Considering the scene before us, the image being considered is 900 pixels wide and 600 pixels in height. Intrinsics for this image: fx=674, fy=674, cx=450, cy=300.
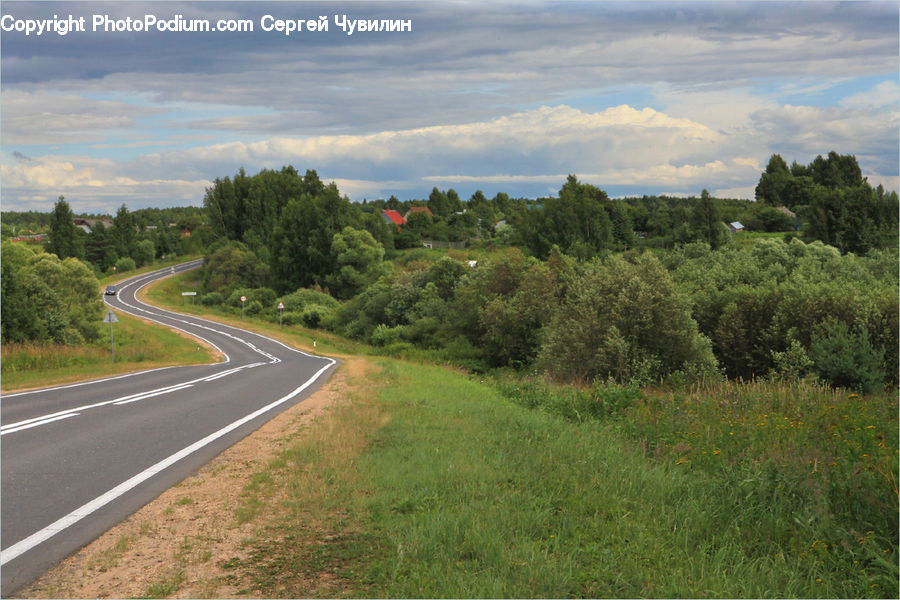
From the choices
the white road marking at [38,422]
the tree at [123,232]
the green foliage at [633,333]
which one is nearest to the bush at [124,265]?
the tree at [123,232]

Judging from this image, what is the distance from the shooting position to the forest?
25.3 meters

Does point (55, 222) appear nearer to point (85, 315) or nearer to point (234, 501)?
point (85, 315)

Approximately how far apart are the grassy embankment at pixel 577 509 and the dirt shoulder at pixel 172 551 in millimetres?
193

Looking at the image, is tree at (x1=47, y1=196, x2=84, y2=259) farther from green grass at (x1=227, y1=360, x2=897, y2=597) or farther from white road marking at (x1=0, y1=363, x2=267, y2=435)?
green grass at (x1=227, y1=360, x2=897, y2=597)

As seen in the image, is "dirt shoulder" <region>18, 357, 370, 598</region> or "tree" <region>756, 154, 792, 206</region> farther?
"tree" <region>756, 154, 792, 206</region>

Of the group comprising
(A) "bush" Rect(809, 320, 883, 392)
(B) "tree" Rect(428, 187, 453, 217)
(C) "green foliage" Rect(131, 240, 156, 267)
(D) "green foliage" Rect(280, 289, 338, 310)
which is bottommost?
(D) "green foliage" Rect(280, 289, 338, 310)

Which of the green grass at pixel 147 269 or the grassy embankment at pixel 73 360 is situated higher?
the green grass at pixel 147 269

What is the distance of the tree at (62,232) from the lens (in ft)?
330

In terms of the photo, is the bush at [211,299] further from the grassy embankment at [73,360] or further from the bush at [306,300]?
the grassy embankment at [73,360]

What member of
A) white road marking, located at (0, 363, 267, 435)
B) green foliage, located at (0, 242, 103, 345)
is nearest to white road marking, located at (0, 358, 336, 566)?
white road marking, located at (0, 363, 267, 435)

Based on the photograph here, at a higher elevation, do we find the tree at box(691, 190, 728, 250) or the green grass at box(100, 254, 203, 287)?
the tree at box(691, 190, 728, 250)

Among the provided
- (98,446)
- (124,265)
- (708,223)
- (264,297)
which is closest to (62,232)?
(124,265)

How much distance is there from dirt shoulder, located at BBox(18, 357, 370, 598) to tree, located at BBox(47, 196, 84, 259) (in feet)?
353

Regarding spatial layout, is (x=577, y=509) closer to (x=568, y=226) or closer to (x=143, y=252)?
(x=568, y=226)
